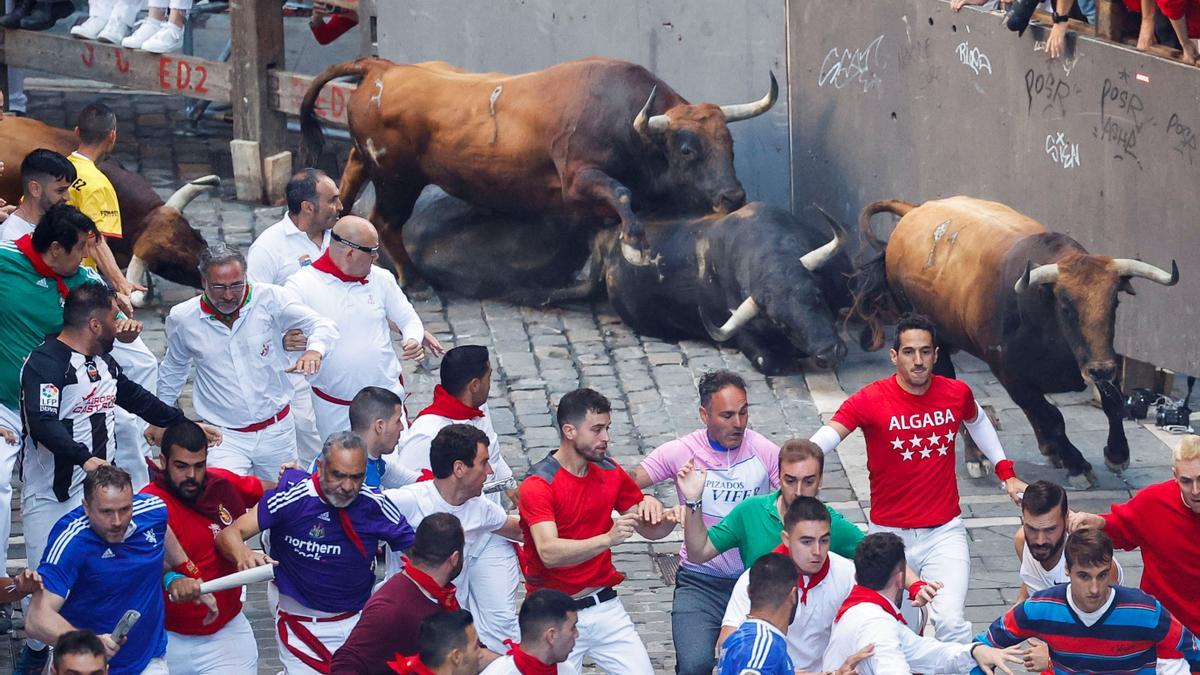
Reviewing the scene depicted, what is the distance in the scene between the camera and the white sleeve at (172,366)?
9180 mm

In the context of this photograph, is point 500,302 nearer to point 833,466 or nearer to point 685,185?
point 685,185

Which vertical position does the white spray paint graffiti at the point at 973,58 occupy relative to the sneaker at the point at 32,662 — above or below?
above

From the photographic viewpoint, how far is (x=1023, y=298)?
10.9m

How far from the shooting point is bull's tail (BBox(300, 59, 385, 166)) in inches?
587

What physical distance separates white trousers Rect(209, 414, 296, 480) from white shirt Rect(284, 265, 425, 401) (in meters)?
0.36

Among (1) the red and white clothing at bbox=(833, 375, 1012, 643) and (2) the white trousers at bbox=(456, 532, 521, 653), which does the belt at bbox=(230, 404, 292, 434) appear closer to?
(2) the white trousers at bbox=(456, 532, 521, 653)

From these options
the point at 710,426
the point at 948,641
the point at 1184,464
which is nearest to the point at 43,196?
the point at 710,426

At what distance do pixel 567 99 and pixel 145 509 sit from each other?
7.19 meters

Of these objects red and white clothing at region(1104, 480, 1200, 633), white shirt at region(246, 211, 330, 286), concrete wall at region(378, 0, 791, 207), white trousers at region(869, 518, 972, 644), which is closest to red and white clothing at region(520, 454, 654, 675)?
white trousers at region(869, 518, 972, 644)

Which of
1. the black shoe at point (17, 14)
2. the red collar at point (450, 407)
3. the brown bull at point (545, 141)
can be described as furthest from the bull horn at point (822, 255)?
the black shoe at point (17, 14)

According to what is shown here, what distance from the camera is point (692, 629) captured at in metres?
8.08

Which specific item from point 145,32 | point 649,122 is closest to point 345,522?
point 649,122

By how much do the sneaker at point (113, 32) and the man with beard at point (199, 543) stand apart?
9466 millimetres

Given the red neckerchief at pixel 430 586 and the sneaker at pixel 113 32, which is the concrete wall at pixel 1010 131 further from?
the red neckerchief at pixel 430 586
